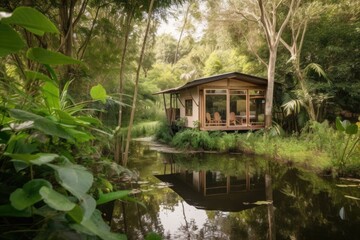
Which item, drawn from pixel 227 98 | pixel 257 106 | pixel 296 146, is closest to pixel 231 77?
pixel 227 98

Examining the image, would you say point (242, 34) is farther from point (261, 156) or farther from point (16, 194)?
point (16, 194)

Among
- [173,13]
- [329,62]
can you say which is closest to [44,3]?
[173,13]

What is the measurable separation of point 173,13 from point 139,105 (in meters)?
11.2

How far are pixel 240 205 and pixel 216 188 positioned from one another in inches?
47.7

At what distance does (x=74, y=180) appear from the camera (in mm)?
573

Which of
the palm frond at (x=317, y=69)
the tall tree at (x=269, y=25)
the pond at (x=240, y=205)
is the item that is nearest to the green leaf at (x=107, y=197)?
the pond at (x=240, y=205)

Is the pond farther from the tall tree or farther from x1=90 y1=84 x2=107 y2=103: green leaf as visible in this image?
the tall tree

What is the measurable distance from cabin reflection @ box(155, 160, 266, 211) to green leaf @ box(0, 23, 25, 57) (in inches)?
180

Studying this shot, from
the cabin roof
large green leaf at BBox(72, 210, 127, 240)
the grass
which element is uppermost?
the cabin roof

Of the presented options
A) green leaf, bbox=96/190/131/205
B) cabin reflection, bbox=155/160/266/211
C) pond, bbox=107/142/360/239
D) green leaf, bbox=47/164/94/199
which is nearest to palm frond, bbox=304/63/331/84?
pond, bbox=107/142/360/239

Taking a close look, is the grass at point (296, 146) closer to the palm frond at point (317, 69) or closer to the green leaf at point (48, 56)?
the palm frond at point (317, 69)

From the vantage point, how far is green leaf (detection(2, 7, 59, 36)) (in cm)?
57

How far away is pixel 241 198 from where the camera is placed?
5.32m

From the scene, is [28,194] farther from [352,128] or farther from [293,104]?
[293,104]
